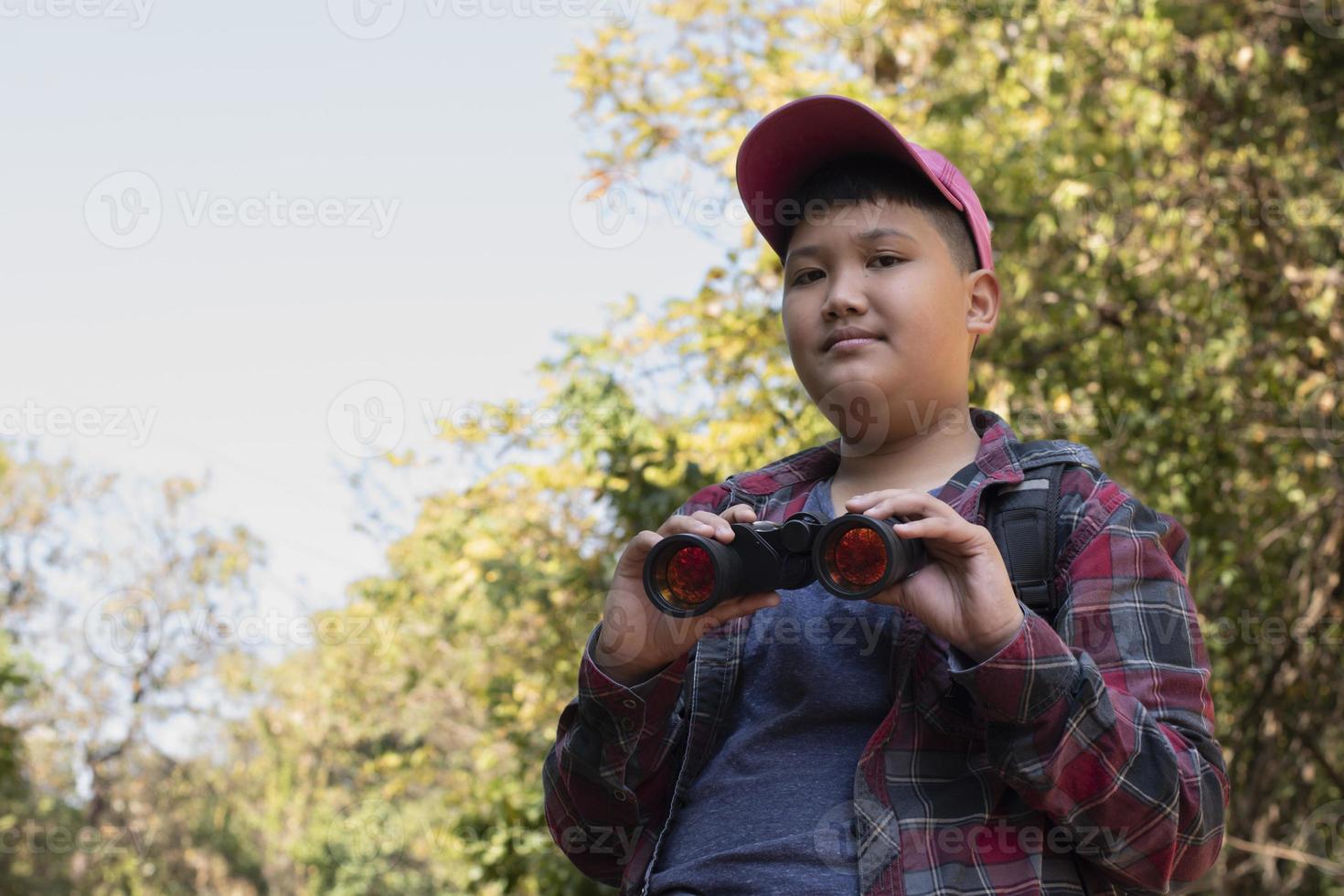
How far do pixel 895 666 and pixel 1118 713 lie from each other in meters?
0.24

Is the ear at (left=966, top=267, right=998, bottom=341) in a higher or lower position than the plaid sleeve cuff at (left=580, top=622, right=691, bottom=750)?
higher

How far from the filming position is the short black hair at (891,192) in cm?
166

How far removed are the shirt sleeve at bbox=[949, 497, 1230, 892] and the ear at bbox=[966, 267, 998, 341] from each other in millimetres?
347

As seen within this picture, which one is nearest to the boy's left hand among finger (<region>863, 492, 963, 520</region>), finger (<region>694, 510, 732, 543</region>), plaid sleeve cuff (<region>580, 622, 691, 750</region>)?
finger (<region>863, 492, 963, 520</region>)

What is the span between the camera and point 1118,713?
130 cm

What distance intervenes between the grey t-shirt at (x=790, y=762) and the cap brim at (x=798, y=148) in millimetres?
524

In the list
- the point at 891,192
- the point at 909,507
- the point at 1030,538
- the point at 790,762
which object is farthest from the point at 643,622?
the point at 891,192

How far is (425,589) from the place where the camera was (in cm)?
753

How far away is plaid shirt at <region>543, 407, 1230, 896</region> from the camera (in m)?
1.28

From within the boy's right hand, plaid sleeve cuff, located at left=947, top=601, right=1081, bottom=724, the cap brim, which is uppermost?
the cap brim

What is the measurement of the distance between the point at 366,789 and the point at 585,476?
8.44 metres

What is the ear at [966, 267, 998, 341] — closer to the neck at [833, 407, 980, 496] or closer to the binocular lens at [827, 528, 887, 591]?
the neck at [833, 407, 980, 496]

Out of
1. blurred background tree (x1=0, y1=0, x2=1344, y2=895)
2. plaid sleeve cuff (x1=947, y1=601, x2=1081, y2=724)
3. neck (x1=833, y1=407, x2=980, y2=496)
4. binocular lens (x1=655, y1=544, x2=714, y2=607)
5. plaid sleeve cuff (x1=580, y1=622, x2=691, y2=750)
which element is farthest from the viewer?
blurred background tree (x1=0, y1=0, x2=1344, y2=895)

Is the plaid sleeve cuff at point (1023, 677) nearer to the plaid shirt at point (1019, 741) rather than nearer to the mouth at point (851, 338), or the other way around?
the plaid shirt at point (1019, 741)
